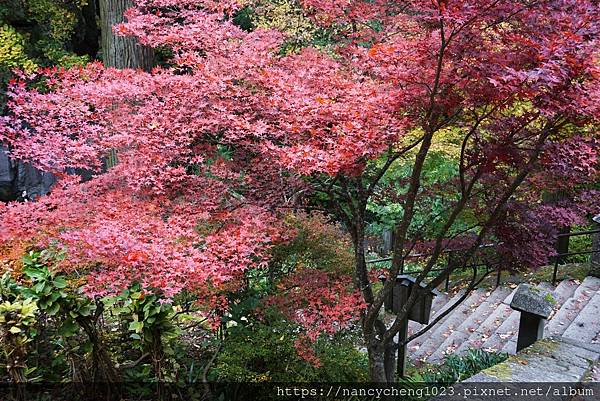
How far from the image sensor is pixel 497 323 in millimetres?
5969

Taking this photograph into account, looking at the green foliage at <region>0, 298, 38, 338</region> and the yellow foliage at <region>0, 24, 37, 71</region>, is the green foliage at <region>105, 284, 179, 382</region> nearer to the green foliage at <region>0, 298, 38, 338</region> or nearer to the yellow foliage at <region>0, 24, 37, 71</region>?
the green foliage at <region>0, 298, 38, 338</region>

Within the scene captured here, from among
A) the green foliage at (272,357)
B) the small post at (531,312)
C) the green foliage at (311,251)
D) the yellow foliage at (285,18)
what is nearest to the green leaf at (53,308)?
the green foliage at (272,357)

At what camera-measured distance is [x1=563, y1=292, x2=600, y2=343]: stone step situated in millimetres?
5215

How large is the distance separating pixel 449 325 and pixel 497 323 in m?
0.65

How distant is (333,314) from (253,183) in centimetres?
127

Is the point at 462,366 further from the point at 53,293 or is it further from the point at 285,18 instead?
the point at 285,18

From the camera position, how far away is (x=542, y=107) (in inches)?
115

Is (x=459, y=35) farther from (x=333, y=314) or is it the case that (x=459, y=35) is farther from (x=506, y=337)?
(x=506, y=337)

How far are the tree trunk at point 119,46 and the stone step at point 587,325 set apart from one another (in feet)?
19.2

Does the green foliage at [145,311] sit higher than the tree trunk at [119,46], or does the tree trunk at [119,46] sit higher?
the tree trunk at [119,46]

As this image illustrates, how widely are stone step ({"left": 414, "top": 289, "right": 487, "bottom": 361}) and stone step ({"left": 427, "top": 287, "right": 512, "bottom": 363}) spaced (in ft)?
0.24

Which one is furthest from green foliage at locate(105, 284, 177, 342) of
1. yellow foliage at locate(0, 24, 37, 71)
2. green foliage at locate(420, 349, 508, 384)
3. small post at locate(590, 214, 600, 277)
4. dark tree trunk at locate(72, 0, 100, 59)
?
dark tree trunk at locate(72, 0, 100, 59)

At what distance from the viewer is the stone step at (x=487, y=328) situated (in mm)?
5574

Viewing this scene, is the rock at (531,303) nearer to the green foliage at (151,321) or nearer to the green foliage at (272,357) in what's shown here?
the green foliage at (272,357)
